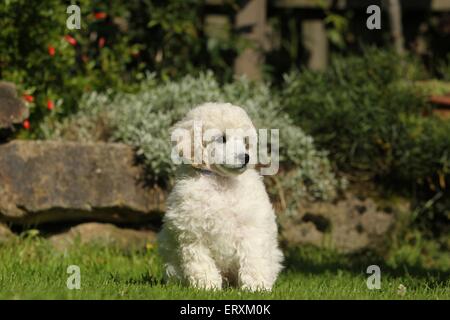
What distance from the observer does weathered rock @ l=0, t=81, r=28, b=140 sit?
6.06 metres

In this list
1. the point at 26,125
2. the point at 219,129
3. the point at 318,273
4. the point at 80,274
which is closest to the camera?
the point at 219,129

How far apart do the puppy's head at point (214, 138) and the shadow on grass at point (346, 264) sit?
5.66ft

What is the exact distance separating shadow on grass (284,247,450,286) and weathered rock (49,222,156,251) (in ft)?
3.81

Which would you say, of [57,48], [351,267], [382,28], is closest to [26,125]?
[57,48]

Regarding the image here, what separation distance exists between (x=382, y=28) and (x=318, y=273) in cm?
438

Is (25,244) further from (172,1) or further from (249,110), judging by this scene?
(172,1)

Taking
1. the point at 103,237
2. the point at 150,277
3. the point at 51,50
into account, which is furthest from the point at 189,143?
the point at 51,50

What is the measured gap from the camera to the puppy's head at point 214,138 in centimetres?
441

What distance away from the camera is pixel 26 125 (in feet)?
21.9

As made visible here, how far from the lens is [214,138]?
4.45 metres

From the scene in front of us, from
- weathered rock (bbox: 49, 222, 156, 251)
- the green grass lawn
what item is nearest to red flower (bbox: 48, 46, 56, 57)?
weathered rock (bbox: 49, 222, 156, 251)

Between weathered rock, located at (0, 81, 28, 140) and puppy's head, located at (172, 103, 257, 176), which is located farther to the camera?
weathered rock, located at (0, 81, 28, 140)
